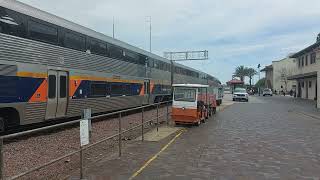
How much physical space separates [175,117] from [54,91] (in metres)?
6.49

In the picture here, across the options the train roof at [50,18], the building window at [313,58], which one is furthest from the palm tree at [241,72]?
the train roof at [50,18]

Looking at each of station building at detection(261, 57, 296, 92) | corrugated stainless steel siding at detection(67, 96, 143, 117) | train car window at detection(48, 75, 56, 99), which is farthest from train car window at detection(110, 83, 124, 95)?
station building at detection(261, 57, 296, 92)

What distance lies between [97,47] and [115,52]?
280cm

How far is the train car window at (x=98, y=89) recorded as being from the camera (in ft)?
64.8

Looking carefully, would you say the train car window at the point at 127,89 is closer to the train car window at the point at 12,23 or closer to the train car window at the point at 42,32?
the train car window at the point at 42,32

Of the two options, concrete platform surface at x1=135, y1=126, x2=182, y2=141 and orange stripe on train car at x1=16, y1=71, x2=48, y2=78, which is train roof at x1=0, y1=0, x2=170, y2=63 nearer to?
orange stripe on train car at x1=16, y1=71, x2=48, y2=78

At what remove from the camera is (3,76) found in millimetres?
12586

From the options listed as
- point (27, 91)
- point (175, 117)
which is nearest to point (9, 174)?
point (27, 91)

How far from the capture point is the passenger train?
13180mm

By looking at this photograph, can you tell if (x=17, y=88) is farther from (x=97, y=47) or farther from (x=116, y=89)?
(x=116, y=89)

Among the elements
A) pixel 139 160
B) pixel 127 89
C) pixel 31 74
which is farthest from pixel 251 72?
pixel 139 160

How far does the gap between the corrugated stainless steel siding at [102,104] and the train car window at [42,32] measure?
261 centimetres

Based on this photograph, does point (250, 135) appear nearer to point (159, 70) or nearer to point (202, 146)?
point (202, 146)

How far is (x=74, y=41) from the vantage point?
1784cm
